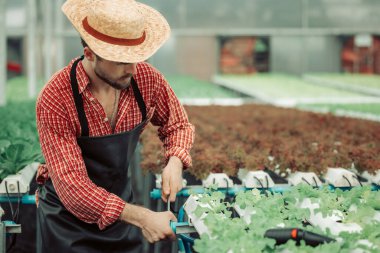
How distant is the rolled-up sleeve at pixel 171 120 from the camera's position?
295cm

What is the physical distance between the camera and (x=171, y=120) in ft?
9.88

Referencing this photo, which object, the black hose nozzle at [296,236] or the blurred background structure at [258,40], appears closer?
the black hose nozzle at [296,236]

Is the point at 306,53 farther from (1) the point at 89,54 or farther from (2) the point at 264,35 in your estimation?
(1) the point at 89,54

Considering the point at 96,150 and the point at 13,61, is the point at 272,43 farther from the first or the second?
the point at 96,150

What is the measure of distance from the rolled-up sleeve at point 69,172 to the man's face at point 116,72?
260mm

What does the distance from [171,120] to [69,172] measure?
26.4 inches

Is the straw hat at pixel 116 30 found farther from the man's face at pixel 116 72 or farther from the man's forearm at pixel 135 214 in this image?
the man's forearm at pixel 135 214

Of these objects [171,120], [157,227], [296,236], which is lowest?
[157,227]

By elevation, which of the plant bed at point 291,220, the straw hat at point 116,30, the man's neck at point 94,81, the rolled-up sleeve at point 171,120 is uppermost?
the straw hat at point 116,30

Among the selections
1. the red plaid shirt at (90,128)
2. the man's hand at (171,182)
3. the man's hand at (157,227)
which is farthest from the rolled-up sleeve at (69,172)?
the man's hand at (171,182)

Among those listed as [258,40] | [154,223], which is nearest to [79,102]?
[154,223]

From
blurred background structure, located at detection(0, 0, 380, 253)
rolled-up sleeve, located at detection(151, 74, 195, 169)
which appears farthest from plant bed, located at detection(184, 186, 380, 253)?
blurred background structure, located at detection(0, 0, 380, 253)

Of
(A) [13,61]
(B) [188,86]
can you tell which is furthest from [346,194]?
(A) [13,61]

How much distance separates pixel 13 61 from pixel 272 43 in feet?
34.6
